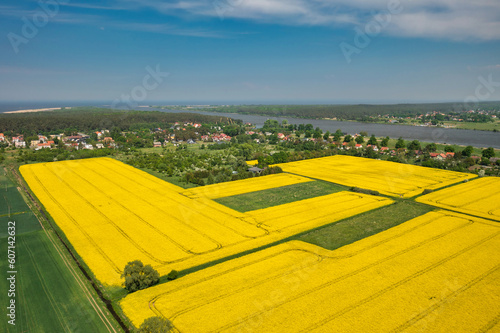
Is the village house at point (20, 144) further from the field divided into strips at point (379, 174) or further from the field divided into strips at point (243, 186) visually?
the field divided into strips at point (379, 174)

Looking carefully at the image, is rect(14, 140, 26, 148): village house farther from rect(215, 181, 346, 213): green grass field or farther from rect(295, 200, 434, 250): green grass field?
rect(295, 200, 434, 250): green grass field

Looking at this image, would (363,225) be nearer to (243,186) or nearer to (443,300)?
(443,300)

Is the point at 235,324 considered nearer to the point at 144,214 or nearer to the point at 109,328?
the point at 109,328

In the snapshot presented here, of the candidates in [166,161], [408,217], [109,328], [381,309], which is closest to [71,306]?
[109,328]

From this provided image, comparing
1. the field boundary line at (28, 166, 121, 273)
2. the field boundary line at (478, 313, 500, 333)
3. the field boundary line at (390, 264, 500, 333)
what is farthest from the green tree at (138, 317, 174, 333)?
the field boundary line at (478, 313, 500, 333)

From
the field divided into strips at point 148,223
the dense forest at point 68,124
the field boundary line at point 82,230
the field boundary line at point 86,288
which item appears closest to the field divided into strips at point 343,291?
the field boundary line at point 86,288

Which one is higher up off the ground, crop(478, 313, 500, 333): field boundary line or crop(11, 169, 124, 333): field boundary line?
crop(478, 313, 500, 333): field boundary line
